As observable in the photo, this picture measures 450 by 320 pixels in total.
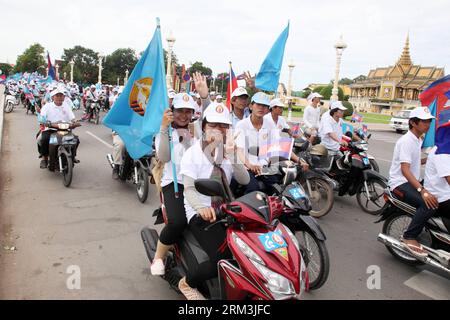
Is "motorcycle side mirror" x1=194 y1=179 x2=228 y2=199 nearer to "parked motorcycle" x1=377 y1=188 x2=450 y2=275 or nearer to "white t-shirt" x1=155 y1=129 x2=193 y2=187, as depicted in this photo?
"white t-shirt" x1=155 y1=129 x2=193 y2=187

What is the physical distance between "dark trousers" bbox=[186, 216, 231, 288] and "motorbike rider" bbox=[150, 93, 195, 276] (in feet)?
0.62

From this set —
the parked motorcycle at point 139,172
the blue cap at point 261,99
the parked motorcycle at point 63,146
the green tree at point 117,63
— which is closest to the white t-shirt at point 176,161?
the blue cap at point 261,99

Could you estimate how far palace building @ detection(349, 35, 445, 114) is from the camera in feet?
206

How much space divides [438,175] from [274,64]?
13.0 feet

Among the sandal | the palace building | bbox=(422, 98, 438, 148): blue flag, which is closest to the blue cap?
bbox=(422, 98, 438, 148): blue flag

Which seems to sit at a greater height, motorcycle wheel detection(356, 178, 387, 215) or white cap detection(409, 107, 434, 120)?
white cap detection(409, 107, 434, 120)

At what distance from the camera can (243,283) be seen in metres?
2.35

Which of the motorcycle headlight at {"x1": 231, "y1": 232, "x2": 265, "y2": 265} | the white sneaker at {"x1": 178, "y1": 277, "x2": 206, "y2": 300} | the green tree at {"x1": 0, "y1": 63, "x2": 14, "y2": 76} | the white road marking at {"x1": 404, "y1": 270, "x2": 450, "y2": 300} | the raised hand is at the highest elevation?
the green tree at {"x1": 0, "y1": 63, "x2": 14, "y2": 76}

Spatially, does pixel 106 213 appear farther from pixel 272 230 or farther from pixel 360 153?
pixel 360 153

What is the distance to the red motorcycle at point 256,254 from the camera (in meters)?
2.26

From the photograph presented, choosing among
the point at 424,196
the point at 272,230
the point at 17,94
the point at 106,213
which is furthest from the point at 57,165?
the point at 17,94

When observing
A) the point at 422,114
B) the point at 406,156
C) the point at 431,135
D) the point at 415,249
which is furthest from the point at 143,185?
the point at 431,135

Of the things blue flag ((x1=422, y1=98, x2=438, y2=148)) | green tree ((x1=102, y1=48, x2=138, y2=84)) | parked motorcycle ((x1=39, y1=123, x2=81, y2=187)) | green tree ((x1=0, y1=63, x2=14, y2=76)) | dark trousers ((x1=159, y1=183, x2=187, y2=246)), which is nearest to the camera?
dark trousers ((x1=159, y1=183, x2=187, y2=246))

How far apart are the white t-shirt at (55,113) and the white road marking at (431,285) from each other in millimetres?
6313
